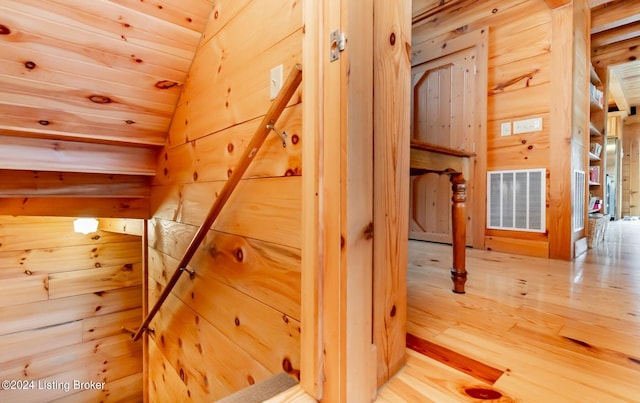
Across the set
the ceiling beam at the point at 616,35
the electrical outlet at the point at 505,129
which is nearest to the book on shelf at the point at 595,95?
the ceiling beam at the point at 616,35

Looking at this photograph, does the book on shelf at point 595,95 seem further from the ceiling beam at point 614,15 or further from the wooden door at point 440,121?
the wooden door at point 440,121

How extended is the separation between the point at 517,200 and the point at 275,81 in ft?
7.91

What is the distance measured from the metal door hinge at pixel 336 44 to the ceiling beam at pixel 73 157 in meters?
1.90

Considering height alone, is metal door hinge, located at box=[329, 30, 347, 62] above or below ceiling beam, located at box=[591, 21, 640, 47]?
below

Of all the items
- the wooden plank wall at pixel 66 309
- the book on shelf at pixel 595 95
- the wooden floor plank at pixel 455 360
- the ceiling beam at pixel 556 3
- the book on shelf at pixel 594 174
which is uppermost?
the ceiling beam at pixel 556 3

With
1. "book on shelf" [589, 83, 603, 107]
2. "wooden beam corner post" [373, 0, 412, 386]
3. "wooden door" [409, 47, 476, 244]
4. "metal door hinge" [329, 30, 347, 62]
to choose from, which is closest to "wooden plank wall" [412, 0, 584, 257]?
"wooden door" [409, 47, 476, 244]

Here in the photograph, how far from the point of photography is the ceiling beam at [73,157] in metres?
1.74

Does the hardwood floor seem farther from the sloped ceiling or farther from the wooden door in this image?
the sloped ceiling

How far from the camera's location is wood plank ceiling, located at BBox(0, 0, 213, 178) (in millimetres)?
1388

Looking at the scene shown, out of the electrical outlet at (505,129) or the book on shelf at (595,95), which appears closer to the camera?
the electrical outlet at (505,129)

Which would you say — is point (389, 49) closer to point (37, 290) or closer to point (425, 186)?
point (425, 186)

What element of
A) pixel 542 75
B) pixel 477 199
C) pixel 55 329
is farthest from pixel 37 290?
pixel 542 75

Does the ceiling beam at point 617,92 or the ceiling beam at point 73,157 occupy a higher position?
the ceiling beam at point 617,92

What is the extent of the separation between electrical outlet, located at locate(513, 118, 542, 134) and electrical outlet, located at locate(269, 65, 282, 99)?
2346 millimetres
